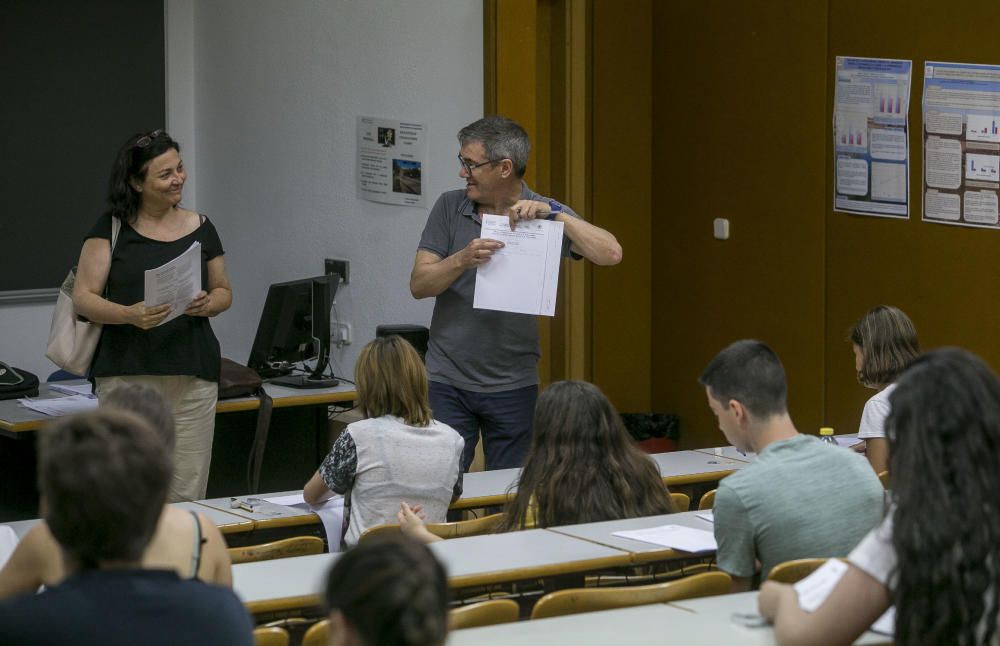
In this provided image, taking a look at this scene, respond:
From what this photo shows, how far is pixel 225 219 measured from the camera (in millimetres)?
8570

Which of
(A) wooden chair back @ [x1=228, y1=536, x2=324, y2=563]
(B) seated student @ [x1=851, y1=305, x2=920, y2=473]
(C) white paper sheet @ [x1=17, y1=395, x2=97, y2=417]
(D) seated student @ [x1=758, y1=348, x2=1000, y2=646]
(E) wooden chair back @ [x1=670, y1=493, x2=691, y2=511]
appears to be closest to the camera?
(D) seated student @ [x1=758, y1=348, x2=1000, y2=646]

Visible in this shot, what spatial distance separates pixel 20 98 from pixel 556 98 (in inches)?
115

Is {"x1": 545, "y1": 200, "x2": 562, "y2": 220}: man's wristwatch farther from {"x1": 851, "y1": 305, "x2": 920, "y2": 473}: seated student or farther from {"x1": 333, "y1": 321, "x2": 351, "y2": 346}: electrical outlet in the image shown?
{"x1": 333, "y1": 321, "x2": 351, "y2": 346}: electrical outlet

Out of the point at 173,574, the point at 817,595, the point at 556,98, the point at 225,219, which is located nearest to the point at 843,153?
the point at 556,98

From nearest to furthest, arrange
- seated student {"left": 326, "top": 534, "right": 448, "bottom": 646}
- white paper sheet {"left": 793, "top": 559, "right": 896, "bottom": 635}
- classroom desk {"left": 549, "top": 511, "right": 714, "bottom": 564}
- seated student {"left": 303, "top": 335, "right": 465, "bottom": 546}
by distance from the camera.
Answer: seated student {"left": 326, "top": 534, "right": 448, "bottom": 646} < white paper sheet {"left": 793, "top": 559, "right": 896, "bottom": 635} < classroom desk {"left": 549, "top": 511, "right": 714, "bottom": 564} < seated student {"left": 303, "top": 335, "right": 465, "bottom": 546}

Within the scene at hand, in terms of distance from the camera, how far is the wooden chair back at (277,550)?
372 centimetres

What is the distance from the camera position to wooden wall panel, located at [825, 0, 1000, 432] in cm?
584

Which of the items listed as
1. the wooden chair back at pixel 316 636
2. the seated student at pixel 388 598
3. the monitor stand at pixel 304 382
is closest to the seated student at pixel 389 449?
the wooden chair back at pixel 316 636

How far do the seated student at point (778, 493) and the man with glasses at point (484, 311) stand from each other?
1883 mm

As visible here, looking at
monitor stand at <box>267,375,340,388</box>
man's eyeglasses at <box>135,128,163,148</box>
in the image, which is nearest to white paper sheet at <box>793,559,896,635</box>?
man's eyeglasses at <box>135,128,163,148</box>

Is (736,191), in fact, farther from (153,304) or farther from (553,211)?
(153,304)

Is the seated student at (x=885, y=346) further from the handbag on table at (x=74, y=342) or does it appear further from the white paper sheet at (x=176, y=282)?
the handbag on table at (x=74, y=342)

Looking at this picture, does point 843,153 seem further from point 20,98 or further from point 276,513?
point 20,98

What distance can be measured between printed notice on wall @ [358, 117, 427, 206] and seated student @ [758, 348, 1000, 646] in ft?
16.4
